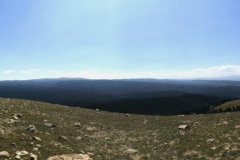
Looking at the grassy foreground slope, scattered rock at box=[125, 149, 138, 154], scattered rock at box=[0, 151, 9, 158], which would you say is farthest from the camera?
scattered rock at box=[125, 149, 138, 154]

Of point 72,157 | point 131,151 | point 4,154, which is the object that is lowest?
point 131,151

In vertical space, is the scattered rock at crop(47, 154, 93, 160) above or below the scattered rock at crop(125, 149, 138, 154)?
above

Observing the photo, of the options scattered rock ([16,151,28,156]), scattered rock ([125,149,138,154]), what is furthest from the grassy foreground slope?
scattered rock ([16,151,28,156])

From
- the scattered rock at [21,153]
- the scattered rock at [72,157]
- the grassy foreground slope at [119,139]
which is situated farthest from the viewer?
→ the grassy foreground slope at [119,139]

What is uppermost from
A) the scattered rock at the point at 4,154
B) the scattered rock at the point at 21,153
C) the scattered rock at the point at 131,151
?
the scattered rock at the point at 4,154

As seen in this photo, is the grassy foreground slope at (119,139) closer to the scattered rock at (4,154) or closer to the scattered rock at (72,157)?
the scattered rock at (4,154)

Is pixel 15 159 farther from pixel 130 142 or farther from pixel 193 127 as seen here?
pixel 193 127

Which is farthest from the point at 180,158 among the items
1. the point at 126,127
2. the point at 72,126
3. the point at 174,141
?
the point at 72,126

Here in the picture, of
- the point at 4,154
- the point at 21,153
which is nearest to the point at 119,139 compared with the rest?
the point at 21,153

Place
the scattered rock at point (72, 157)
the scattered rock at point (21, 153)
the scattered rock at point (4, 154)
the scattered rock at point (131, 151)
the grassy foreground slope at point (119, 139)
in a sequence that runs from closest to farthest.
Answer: the scattered rock at point (4, 154) → the scattered rock at point (21, 153) → the scattered rock at point (72, 157) → the grassy foreground slope at point (119, 139) → the scattered rock at point (131, 151)

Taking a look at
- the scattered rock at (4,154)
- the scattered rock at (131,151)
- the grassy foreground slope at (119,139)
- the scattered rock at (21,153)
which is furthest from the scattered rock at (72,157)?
the scattered rock at (131,151)

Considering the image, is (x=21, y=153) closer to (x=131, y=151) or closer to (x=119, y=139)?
(x=131, y=151)

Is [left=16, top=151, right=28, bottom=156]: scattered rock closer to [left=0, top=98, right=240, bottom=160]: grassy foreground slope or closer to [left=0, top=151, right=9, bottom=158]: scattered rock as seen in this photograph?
[left=0, top=98, right=240, bottom=160]: grassy foreground slope

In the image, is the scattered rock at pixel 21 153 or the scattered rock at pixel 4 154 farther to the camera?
the scattered rock at pixel 21 153
